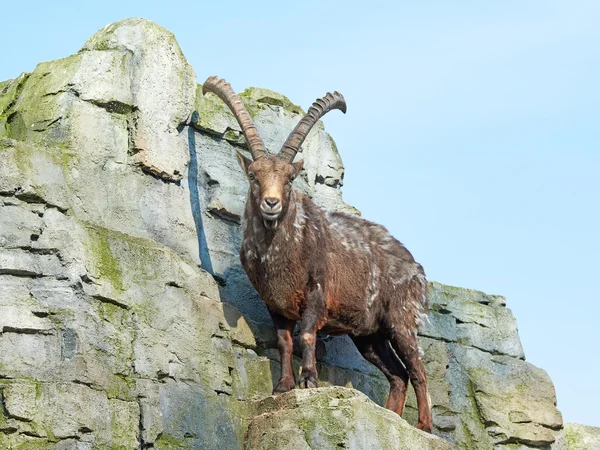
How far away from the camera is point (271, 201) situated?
10633 mm

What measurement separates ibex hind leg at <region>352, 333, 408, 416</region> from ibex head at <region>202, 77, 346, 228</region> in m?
1.92

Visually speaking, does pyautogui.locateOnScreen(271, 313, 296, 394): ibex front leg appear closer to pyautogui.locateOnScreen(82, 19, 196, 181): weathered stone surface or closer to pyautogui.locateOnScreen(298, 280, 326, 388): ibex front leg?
pyautogui.locateOnScreen(298, 280, 326, 388): ibex front leg

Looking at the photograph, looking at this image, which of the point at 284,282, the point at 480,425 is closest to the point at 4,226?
the point at 284,282

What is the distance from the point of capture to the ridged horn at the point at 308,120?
37.2ft

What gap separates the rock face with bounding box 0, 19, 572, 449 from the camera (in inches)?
364

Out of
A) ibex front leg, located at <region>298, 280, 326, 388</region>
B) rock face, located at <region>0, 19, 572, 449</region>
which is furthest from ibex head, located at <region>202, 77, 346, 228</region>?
ibex front leg, located at <region>298, 280, 326, 388</region>

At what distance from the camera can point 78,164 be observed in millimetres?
10500

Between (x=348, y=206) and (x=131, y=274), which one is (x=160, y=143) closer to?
(x=131, y=274)

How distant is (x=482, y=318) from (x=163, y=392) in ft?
17.2

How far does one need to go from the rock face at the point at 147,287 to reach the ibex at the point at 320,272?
1.38 ft

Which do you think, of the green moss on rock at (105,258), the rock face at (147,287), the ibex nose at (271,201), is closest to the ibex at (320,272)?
the ibex nose at (271,201)

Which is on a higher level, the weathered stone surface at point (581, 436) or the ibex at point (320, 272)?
the ibex at point (320, 272)

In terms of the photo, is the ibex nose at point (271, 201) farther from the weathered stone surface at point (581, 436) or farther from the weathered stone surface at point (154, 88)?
the weathered stone surface at point (581, 436)

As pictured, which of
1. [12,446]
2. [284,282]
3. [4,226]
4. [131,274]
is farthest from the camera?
[284,282]
